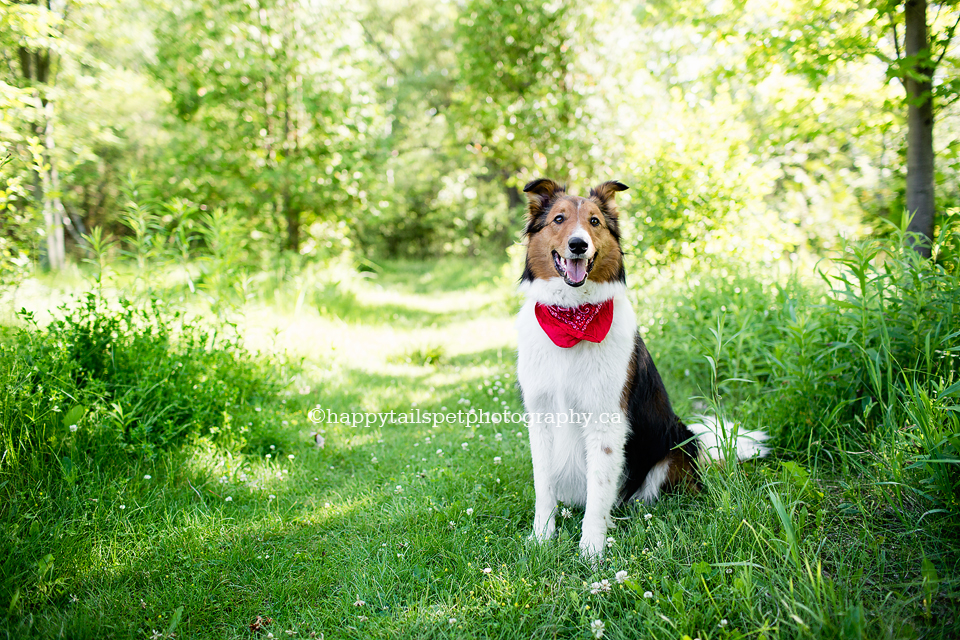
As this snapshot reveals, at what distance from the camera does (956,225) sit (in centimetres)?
337

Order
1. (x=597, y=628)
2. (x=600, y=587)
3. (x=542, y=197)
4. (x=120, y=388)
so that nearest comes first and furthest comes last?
(x=597, y=628) → (x=600, y=587) → (x=542, y=197) → (x=120, y=388)

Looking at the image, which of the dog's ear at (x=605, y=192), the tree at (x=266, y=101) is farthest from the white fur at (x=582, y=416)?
the tree at (x=266, y=101)

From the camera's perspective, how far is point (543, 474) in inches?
112

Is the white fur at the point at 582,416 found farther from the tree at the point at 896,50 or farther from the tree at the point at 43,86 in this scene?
the tree at the point at 43,86

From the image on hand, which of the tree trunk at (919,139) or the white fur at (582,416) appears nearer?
the white fur at (582,416)

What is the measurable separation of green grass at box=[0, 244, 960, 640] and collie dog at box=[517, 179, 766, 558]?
182 mm

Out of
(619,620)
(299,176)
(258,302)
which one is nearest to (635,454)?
(619,620)

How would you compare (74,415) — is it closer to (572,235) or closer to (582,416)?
(582,416)

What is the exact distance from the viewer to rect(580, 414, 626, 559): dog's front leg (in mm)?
2664

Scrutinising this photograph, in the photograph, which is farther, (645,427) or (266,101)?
(266,101)

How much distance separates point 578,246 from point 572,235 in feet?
0.26

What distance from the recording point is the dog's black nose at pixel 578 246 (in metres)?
2.75

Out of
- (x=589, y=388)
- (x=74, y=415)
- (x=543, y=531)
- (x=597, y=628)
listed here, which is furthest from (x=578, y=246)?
(x=74, y=415)

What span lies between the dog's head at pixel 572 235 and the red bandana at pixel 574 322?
6.7 inches
